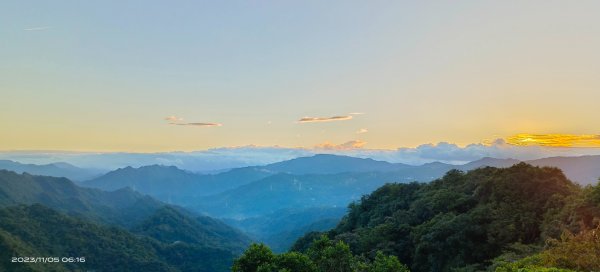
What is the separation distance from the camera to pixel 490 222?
39.8m

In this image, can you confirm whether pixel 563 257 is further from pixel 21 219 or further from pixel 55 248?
pixel 21 219

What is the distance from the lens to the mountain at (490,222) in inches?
1270

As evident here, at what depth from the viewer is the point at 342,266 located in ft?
71.2

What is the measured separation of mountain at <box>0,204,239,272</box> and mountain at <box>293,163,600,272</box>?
98190 millimetres

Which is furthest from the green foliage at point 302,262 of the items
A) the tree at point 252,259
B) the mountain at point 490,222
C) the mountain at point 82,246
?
the mountain at point 82,246

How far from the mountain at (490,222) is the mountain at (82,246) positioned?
98190 millimetres

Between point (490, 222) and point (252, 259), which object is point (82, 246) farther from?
point (252, 259)

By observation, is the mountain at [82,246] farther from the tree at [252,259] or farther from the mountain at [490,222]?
the tree at [252,259]

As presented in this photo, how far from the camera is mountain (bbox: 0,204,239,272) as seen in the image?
116312mm

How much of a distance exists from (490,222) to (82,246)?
13875 centimetres

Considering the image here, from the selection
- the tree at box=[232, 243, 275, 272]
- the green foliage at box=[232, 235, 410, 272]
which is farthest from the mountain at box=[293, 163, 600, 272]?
the tree at box=[232, 243, 275, 272]

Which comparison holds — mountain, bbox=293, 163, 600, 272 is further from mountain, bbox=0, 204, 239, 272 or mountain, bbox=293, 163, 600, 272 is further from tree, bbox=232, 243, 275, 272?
mountain, bbox=0, 204, 239, 272

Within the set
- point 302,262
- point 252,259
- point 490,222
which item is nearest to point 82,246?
point 490,222

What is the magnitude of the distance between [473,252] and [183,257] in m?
148
